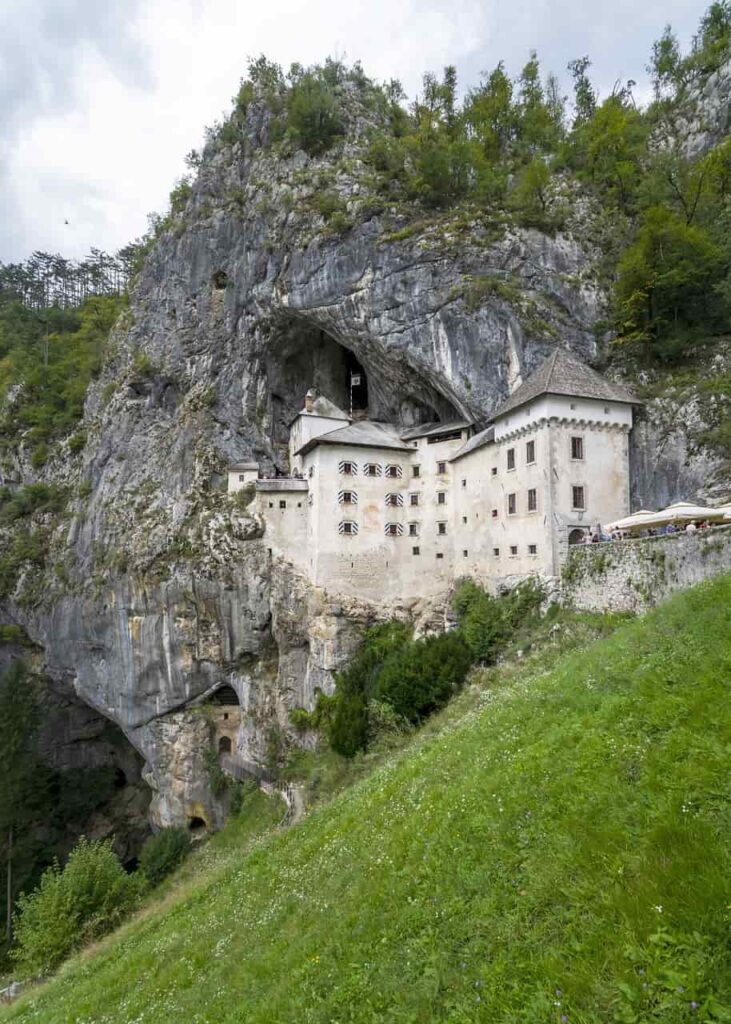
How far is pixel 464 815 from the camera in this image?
23.0ft

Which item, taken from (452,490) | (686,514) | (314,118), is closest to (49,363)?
(314,118)

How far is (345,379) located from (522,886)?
120 ft

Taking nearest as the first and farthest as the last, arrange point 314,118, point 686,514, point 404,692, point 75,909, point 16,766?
1. point 686,514
2. point 75,909
3. point 404,692
4. point 314,118
5. point 16,766

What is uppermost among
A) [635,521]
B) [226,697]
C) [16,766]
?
[635,521]

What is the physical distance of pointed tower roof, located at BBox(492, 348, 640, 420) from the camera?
2273 cm

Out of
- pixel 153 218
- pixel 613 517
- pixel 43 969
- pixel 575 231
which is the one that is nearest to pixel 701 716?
pixel 613 517

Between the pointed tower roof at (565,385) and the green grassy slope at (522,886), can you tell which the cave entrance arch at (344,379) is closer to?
the pointed tower roof at (565,385)

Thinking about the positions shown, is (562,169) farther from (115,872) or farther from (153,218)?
(115,872)

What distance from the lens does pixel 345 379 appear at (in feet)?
127

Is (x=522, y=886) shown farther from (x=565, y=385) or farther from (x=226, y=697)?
(x=226, y=697)

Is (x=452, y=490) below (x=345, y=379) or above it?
below

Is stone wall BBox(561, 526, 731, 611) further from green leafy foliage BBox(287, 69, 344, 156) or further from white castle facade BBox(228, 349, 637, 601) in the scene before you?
green leafy foliage BBox(287, 69, 344, 156)

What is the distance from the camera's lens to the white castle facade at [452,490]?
887 inches

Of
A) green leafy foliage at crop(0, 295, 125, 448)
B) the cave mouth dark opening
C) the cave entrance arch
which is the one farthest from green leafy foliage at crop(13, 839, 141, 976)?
green leafy foliage at crop(0, 295, 125, 448)
